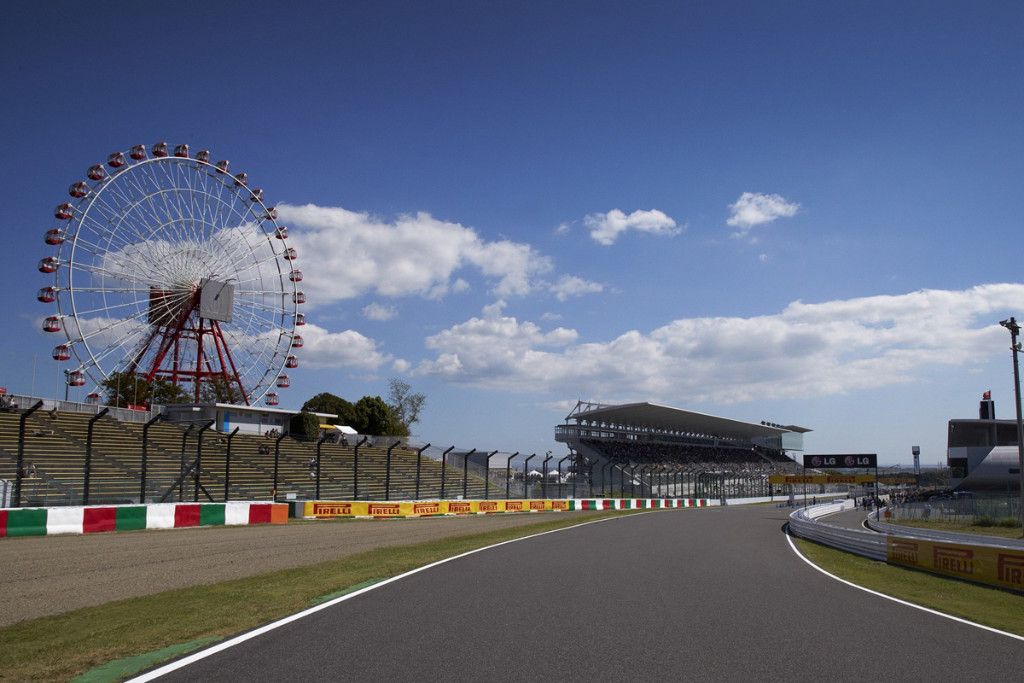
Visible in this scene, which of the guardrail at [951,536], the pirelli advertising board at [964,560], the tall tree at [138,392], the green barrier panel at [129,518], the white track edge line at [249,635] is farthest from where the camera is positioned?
the tall tree at [138,392]

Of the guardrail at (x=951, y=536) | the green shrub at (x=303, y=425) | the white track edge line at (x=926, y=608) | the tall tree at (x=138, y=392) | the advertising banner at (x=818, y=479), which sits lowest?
the advertising banner at (x=818, y=479)

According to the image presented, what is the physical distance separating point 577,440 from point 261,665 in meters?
87.3

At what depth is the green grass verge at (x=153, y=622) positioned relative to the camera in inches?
283

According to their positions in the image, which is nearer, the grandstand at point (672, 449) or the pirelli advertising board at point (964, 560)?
the pirelli advertising board at point (964, 560)

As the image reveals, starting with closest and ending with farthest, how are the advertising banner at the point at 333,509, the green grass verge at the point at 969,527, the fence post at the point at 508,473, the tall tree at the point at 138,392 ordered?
the green grass verge at the point at 969,527 → the advertising banner at the point at 333,509 → the fence post at the point at 508,473 → the tall tree at the point at 138,392

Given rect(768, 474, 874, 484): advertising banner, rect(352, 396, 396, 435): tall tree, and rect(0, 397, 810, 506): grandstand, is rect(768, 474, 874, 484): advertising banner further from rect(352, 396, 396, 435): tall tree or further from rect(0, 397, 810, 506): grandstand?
rect(352, 396, 396, 435): tall tree

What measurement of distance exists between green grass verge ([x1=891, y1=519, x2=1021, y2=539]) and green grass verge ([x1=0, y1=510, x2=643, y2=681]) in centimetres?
2880

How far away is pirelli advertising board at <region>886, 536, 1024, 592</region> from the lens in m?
15.5

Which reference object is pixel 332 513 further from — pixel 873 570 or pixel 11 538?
pixel 873 570

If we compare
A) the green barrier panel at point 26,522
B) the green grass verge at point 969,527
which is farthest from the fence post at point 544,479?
the green barrier panel at point 26,522

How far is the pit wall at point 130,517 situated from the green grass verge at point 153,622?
11201 mm

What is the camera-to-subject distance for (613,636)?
8547 millimetres

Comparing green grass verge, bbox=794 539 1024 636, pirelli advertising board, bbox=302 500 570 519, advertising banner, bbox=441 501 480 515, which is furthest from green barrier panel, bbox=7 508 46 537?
advertising banner, bbox=441 501 480 515

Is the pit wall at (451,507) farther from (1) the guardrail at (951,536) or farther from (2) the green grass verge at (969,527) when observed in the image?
(2) the green grass verge at (969,527)
